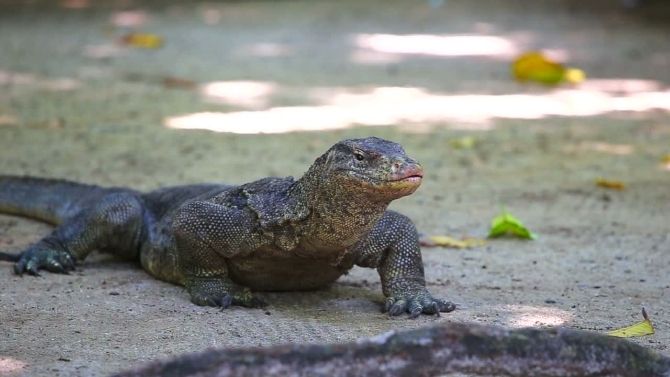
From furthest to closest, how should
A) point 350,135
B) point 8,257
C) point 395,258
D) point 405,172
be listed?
point 350,135
point 8,257
point 395,258
point 405,172

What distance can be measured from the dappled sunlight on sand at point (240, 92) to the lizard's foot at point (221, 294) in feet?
20.1

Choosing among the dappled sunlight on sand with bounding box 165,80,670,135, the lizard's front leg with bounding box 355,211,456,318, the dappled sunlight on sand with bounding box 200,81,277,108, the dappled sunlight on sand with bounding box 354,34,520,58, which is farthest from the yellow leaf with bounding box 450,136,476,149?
the dappled sunlight on sand with bounding box 354,34,520,58

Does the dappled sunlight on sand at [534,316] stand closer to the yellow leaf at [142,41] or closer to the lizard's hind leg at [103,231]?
the lizard's hind leg at [103,231]

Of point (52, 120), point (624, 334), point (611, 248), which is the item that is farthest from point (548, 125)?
point (624, 334)

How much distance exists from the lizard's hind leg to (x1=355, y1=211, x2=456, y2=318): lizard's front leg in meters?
1.56

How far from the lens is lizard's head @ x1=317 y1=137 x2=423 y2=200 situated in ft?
16.5

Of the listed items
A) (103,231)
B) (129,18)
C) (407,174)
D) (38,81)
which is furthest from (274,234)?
(129,18)

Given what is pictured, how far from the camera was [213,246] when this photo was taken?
5.73m

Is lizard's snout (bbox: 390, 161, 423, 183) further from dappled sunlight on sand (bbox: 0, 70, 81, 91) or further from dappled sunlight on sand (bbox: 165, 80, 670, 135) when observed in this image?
dappled sunlight on sand (bbox: 0, 70, 81, 91)

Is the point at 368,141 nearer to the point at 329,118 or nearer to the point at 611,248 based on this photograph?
the point at 611,248

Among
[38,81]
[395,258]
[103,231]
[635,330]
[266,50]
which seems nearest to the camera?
[635,330]

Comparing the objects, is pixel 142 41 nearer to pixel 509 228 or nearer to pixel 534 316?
pixel 509 228

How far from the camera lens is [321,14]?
18344mm

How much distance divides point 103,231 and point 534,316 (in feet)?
8.64
